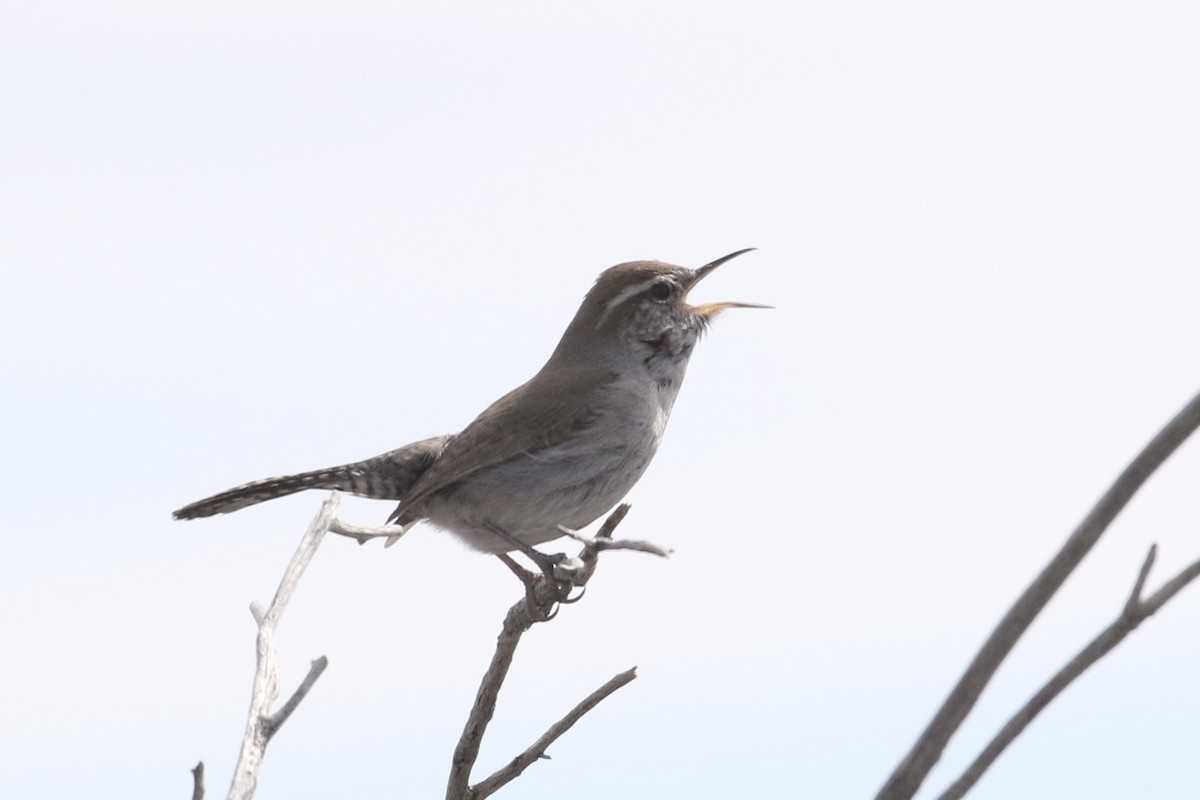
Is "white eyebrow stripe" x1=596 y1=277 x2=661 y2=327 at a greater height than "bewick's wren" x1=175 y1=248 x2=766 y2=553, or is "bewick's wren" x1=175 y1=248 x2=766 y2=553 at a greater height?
"white eyebrow stripe" x1=596 y1=277 x2=661 y2=327

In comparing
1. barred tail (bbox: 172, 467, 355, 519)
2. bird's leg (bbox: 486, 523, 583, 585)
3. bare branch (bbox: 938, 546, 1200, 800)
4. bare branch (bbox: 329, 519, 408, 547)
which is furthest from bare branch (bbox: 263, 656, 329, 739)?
barred tail (bbox: 172, 467, 355, 519)

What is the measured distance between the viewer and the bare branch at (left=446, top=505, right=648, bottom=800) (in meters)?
4.86

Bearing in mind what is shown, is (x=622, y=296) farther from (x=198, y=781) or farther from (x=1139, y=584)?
(x=1139, y=584)

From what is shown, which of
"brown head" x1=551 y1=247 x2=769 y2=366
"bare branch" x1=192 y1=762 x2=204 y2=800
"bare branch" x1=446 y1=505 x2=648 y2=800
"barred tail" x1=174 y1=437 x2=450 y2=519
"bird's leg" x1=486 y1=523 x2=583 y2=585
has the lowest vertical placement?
"bare branch" x1=192 y1=762 x2=204 y2=800

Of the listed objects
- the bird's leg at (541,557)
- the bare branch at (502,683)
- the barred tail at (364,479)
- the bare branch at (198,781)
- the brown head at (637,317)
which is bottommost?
the bare branch at (198,781)

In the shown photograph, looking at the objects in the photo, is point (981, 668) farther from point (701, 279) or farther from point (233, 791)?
point (701, 279)

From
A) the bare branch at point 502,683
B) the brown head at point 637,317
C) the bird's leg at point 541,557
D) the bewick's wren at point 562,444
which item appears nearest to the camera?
the bare branch at point 502,683

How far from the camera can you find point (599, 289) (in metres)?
8.05

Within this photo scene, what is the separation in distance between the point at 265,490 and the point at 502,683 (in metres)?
1.98

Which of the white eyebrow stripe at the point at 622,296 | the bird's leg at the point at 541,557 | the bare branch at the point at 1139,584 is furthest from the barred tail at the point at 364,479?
the bare branch at the point at 1139,584

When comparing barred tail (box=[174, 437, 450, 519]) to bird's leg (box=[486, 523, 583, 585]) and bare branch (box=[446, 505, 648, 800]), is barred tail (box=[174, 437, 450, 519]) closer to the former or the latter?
bird's leg (box=[486, 523, 583, 585])

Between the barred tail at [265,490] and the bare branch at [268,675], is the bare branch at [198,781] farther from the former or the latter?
the barred tail at [265,490]

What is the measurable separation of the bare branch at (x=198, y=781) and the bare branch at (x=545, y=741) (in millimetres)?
1940

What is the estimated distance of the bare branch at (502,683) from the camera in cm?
486
